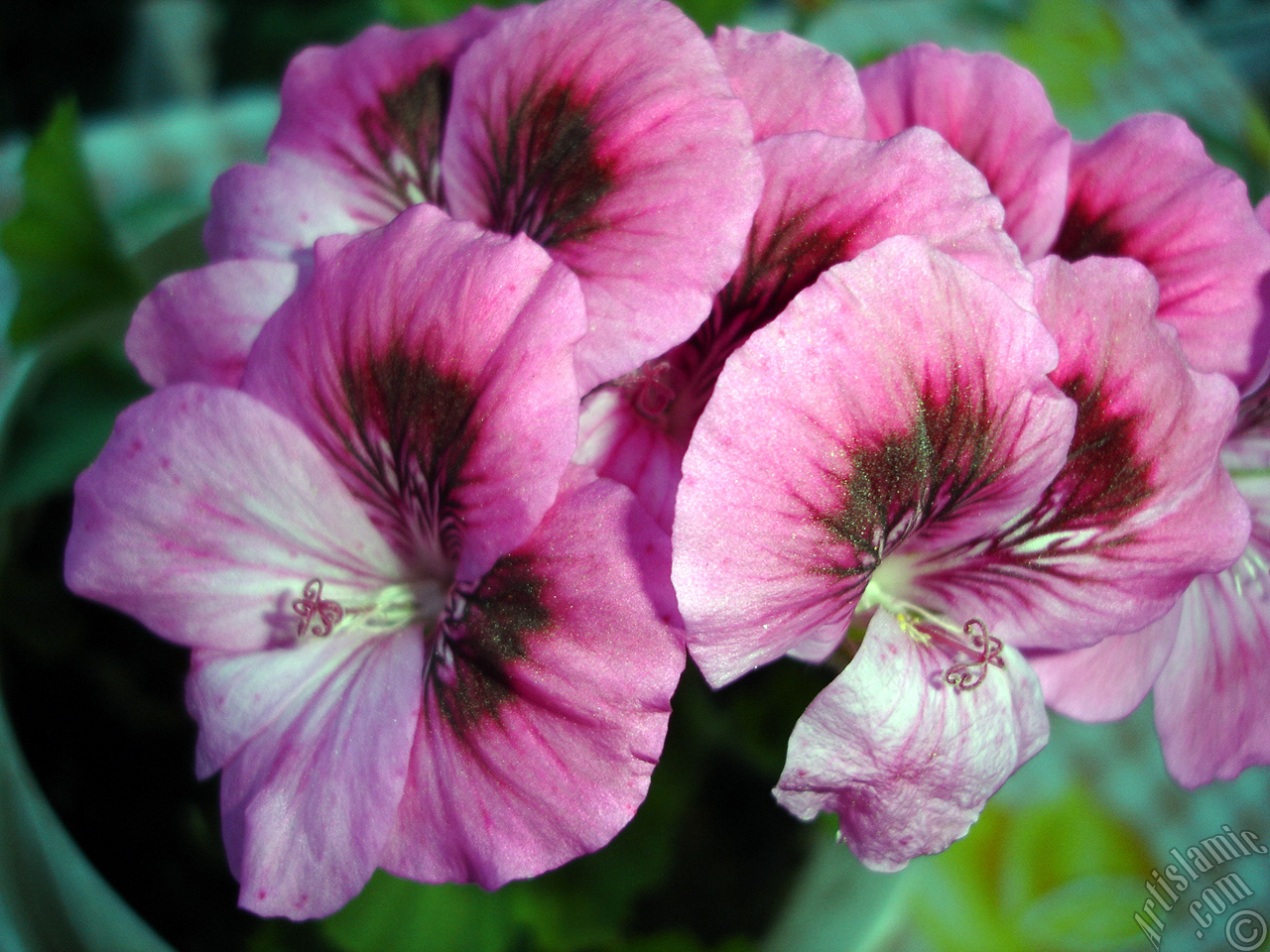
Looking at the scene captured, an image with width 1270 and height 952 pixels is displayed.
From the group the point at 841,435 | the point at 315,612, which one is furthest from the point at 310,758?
the point at 841,435

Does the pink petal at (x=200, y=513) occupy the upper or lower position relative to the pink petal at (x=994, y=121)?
lower

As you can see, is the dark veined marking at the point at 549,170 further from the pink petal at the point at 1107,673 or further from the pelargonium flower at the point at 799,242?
the pink petal at the point at 1107,673

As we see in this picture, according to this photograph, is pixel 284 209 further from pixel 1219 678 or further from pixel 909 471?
pixel 1219 678

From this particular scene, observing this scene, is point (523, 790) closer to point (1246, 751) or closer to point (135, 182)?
point (1246, 751)

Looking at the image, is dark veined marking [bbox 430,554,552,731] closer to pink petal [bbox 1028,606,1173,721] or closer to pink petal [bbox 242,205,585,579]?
pink petal [bbox 242,205,585,579]

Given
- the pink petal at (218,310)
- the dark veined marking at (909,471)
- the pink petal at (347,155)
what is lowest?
the dark veined marking at (909,471)

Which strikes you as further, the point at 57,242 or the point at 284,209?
the point at 57,242

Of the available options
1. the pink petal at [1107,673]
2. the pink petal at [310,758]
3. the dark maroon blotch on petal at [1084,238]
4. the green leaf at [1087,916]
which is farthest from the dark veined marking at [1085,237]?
the green leaf at [1087,916]
